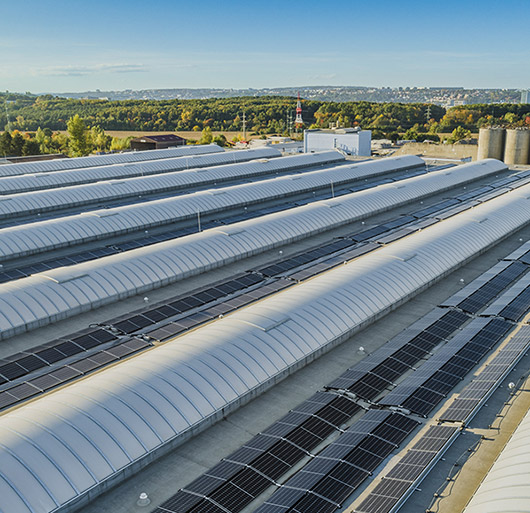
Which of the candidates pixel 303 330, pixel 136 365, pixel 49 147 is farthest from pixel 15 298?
pixel 49 147

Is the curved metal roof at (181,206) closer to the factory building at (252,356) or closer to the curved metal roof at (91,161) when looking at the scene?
the factory building at (252,356)

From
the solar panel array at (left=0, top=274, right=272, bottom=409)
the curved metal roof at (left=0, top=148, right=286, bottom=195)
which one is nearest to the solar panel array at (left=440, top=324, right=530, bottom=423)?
the solar panel array at (left=0, top=274, right=272, bottom=409)

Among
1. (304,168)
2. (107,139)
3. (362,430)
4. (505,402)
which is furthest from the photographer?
(107,139)

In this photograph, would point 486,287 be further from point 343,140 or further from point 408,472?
point 343,140

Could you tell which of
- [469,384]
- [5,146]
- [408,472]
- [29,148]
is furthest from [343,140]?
[408,472]

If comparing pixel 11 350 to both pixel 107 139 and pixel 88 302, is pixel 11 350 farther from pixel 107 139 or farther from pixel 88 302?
pixel 107 139

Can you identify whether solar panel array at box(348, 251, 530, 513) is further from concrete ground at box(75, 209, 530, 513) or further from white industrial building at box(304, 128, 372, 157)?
white industrial building at box(304, 128, 372, 157)

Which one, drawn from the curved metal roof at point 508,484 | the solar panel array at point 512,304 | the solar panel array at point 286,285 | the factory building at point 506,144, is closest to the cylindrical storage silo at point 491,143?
the factory building at point 506,144
